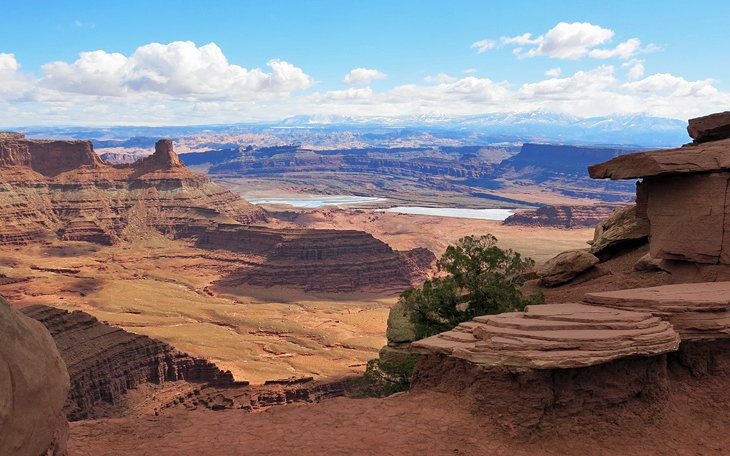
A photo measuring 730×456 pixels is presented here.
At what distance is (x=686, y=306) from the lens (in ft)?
63.1

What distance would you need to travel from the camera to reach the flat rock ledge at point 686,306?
18.8 m

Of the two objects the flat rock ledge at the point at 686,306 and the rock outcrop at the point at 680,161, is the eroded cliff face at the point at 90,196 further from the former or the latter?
the flat rock ledge at the point at 686,306

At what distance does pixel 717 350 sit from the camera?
1922 centimetres

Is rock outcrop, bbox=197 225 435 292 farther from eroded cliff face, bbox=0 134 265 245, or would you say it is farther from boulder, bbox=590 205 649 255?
boulder, bbox=590 205 649 255

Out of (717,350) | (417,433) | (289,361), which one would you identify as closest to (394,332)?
(417,433)

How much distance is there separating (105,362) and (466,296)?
32834 millimetres

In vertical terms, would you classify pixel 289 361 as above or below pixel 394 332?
below

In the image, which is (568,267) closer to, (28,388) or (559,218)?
(28,388)

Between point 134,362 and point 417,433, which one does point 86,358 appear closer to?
point 134,362

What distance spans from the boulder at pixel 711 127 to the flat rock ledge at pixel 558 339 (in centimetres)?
1481

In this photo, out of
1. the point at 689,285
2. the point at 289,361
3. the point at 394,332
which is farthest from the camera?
the point at 289,361

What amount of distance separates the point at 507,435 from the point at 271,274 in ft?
321

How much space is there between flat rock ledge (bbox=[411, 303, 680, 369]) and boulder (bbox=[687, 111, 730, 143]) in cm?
1481

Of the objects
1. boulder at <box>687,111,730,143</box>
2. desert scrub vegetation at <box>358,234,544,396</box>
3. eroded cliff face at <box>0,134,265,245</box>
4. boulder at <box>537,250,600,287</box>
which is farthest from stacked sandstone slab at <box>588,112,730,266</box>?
eroded cliff face at <box>0,134,265,245</box>
